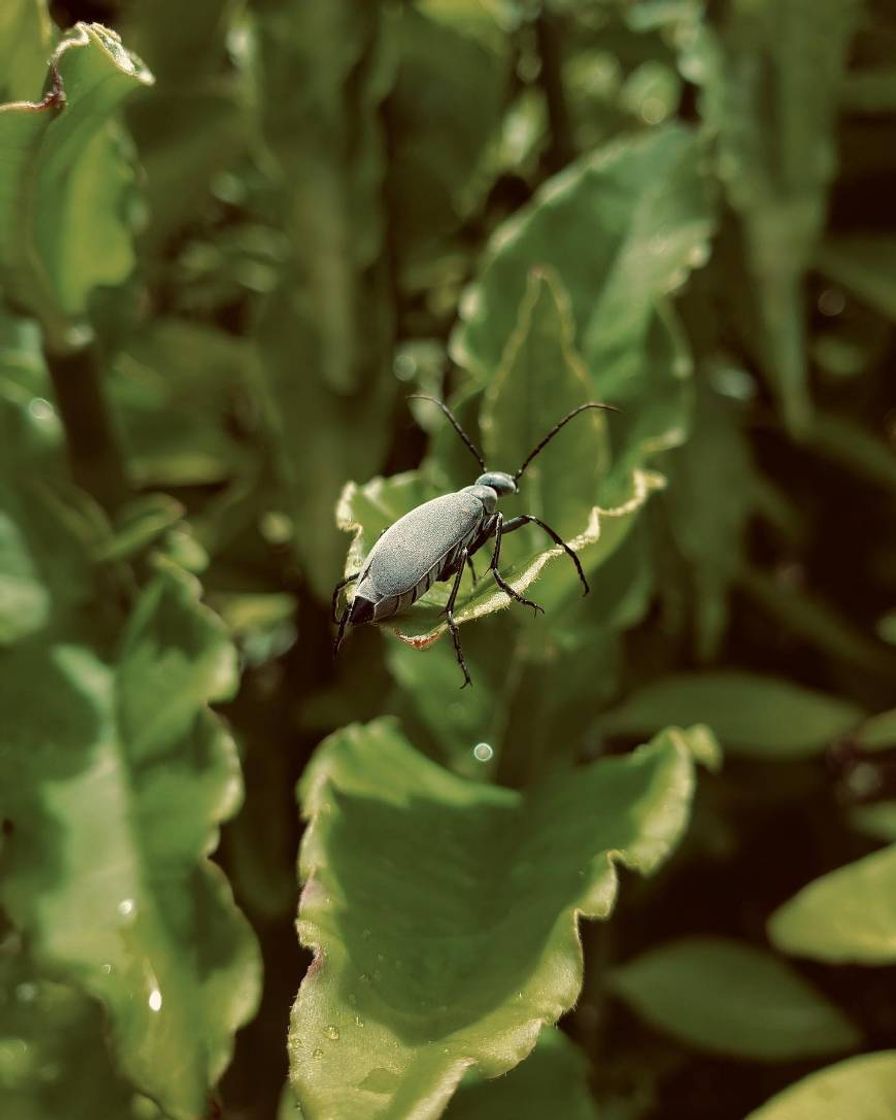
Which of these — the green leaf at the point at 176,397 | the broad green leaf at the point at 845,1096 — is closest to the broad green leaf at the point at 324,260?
the green leaf at the point at 176,397

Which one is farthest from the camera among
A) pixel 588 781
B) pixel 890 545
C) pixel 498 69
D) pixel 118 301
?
pixel 890 545

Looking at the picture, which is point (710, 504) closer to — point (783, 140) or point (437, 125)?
A: point (783, 140)

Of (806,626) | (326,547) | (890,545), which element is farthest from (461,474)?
(890,545)

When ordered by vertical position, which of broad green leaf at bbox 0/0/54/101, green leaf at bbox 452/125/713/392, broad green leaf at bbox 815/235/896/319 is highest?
broad green leaf at bbox 0/0/54/101

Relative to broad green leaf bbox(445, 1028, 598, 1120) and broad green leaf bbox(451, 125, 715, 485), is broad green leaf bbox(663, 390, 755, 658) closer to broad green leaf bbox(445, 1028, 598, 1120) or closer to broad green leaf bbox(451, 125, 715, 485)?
broad green leaf bbox(451, 125, 715, 485)

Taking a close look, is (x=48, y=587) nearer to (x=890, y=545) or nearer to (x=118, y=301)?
(x=118, y=301)

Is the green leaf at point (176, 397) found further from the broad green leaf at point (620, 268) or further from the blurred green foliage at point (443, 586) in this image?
the broad green leaf at point (620, 268)

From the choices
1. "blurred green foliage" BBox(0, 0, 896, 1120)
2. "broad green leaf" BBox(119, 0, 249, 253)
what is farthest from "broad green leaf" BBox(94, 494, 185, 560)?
"broad green leaf" BBox(119, 0, 249, 253)

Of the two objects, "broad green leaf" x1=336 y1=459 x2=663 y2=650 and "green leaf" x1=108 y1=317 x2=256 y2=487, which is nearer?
"broad green leaf" x1=336 y1=459 x2=663 y2=650
